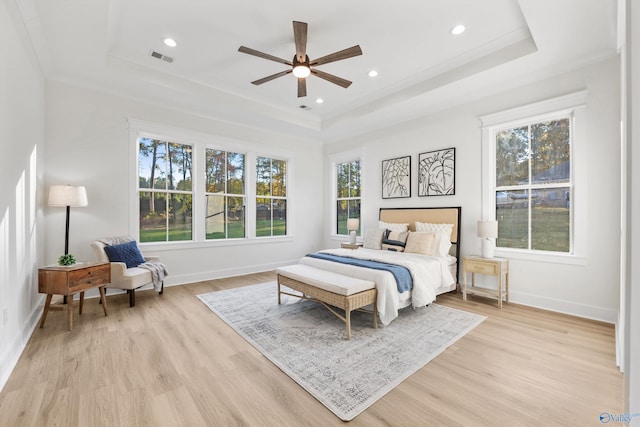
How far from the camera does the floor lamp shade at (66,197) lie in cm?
333

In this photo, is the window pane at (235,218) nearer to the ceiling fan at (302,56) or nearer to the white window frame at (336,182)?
the white window frame at (336,182)

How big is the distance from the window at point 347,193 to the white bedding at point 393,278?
224cm

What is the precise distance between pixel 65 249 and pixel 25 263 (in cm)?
80

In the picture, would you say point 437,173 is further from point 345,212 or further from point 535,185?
point 345,212

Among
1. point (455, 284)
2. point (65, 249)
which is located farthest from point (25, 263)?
point (455, 284)

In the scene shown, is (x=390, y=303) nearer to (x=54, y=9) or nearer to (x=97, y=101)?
(x=54, y=9)

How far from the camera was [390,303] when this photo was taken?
2.95 meters

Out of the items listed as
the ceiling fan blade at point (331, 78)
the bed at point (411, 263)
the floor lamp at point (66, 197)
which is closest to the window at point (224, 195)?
the floor lamp at point (66, 197)

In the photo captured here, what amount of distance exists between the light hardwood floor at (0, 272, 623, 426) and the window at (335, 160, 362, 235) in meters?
3.76

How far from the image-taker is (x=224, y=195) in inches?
208

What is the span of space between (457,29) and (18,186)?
4.60m

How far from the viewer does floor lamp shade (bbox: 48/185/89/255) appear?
3328 mm

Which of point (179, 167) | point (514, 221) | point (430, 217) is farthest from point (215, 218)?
point (514, 221)

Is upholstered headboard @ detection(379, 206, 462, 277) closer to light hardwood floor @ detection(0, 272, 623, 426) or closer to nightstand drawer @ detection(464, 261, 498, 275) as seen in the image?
nightstand drawer @ detection(464, 261, 498, 275)
